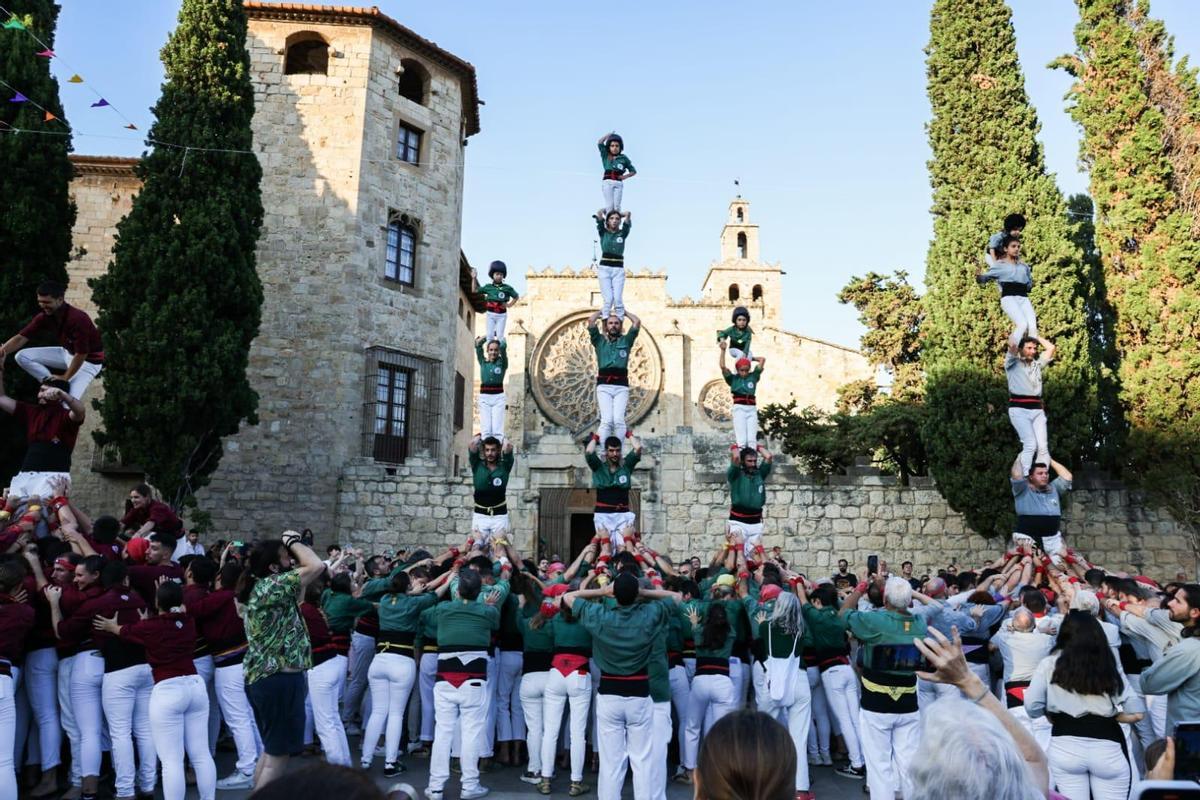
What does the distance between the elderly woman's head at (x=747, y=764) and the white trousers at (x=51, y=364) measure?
9.48m

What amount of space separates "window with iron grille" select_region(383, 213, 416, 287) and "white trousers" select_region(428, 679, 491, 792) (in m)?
15.8

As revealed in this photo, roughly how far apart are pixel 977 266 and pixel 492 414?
1134 cm

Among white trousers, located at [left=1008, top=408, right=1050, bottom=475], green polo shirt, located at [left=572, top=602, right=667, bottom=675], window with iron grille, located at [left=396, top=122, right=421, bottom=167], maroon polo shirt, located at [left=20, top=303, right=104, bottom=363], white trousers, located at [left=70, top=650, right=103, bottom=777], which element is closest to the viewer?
green polo shirt, located at [left=572, top=602, right=667, bottom=675]

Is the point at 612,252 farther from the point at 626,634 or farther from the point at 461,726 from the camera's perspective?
the point at 461,726

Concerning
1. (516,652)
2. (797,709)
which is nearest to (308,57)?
(516,652)

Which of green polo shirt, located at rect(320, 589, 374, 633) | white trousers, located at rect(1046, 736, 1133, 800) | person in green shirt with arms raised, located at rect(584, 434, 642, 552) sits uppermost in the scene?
person in green shirt with arms raised, located at rect(584, 434, 642, 552)

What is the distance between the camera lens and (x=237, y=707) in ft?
25.6

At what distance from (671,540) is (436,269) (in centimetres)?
1028

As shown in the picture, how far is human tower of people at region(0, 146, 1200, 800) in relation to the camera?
6.12 m

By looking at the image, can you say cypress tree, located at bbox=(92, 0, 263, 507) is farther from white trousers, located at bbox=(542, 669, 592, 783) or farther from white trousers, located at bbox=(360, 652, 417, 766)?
white trousers, located at bbox=(542, 669, 592, 783)

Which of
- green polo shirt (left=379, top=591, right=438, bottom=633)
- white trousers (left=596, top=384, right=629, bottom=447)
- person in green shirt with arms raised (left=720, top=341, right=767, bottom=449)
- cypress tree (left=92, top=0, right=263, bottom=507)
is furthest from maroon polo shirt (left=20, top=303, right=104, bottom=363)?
person in green shirt with arms raised (left=720, top=341, right=767, bottom=449)

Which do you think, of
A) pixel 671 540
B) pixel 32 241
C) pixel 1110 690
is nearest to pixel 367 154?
pixel 32 241

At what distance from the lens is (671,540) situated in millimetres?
17875

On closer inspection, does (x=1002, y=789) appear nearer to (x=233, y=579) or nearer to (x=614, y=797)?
(x=614, y=797)
